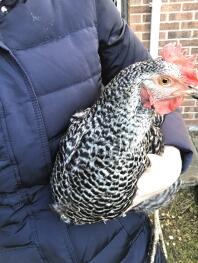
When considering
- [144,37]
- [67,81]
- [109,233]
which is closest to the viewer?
[67,81]

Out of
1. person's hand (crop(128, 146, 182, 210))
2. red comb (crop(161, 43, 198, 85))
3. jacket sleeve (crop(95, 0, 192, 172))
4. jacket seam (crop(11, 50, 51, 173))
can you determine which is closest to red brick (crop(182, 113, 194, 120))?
jacket sleeve (crop(95, 0, 192, 172))

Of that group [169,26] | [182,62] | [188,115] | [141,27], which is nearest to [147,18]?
[141,27]

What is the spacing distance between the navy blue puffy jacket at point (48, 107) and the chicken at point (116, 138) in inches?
2.2

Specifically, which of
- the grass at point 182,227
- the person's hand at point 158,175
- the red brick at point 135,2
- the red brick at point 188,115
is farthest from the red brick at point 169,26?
the person's hand at point 158,175

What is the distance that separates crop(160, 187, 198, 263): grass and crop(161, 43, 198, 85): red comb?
5.92ft

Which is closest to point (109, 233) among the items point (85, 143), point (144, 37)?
point (85, 143)

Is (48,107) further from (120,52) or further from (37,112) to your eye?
(120,52)

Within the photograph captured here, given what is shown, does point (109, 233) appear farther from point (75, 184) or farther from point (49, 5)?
point (49, 5)

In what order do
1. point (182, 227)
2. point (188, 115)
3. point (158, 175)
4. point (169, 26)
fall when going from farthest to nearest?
point (188, 115) < point (169, 26) < point (182, 227) < point (158, 175)

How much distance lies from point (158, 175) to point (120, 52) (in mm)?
458

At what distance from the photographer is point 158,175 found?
1.42m

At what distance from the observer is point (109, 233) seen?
1.49 metres

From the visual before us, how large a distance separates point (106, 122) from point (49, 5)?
1.31ft

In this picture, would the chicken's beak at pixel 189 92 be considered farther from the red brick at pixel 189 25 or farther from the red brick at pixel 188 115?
the red brick at pixel 188 115
